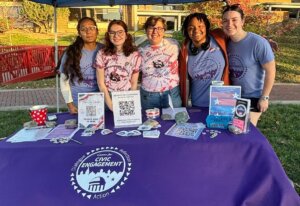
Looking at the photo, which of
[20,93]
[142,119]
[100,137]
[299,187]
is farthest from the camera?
[20,93]

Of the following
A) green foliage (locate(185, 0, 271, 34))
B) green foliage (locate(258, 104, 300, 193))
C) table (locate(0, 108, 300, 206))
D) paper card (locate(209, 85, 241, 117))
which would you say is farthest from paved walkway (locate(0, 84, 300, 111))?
paper card (locate(209, 85, 241, 117))

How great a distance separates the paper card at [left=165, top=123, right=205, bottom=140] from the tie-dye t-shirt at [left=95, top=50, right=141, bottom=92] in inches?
26.4

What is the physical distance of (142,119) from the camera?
2.75m

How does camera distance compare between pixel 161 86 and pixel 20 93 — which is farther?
pixel 20 93

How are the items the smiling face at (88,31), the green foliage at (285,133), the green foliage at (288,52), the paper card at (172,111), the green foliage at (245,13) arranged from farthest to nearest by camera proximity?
the green foliage at (245,13) < the green foliage at (288,52) < the green foliage at (285,133) < the smiling face at (88,31) < the paper card at (172,111)

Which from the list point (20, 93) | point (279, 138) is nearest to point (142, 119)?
point (279, 138)

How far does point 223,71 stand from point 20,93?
6.53 m

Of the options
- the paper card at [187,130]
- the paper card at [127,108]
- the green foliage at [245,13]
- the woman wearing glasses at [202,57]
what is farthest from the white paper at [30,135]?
the green foliage at [245,13]

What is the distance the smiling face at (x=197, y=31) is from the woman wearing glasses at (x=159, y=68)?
0.72ft

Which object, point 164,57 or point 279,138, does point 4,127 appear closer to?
point 164,57

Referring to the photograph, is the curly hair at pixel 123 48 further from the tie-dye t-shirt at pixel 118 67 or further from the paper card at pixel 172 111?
the paper card at pixel 172 111

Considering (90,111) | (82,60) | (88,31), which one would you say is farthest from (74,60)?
(90,111)

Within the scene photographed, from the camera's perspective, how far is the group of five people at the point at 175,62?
8.88ft

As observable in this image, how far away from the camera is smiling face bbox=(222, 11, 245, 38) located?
266 centimetres
